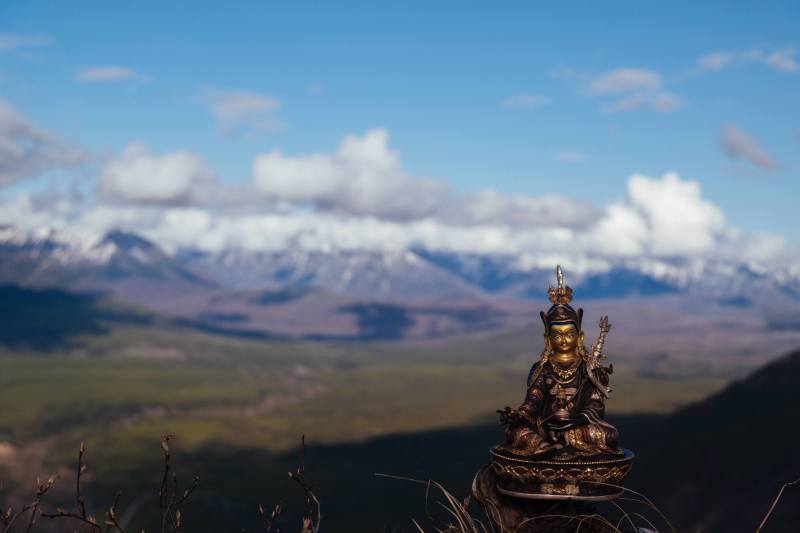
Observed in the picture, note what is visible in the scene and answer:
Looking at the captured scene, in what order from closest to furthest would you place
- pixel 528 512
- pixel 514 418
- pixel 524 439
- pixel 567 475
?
pixel 567 475 → pixel 524 439 → pixel 514 418 → pixel 528 512

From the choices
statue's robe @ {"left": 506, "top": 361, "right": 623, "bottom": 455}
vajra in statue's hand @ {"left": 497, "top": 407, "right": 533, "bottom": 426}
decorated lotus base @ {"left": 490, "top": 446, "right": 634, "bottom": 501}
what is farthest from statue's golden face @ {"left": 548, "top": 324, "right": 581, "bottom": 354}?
decorated lotus base @ {"left": 490, "top": 446, "right": 634, "bottom": 501}

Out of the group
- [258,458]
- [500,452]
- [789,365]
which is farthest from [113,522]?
[258,458]

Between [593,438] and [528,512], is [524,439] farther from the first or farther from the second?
[528,512]

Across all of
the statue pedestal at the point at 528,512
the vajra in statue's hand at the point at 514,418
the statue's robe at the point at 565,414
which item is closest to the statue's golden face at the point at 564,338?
the statue's robe at the point at 565,414

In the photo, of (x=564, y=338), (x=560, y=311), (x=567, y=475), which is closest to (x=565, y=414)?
(x=567, y=475)

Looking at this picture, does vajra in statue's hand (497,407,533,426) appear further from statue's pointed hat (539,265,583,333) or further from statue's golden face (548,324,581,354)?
statue's pointed hat (539,265,583,333)

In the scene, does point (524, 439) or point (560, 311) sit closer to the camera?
point (524, 439)

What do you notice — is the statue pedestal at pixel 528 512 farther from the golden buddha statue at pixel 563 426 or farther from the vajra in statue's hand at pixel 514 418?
the vajra in statue's hand at pixel 514 418
